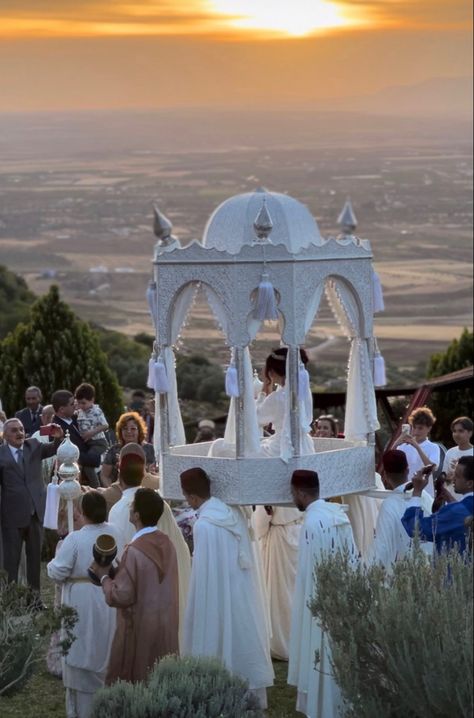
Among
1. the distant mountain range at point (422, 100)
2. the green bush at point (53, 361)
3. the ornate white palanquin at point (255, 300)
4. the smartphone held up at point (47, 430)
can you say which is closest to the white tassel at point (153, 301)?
the ornate white palanquin at point (255, 300)

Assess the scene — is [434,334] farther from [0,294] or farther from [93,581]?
[93,581]

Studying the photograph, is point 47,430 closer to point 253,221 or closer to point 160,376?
point 160,376

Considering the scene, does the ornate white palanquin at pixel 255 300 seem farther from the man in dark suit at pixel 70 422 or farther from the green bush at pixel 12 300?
the green bush at pixel 12 300

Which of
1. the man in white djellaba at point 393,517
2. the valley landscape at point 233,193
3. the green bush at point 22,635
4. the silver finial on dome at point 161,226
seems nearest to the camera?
the green bush at point 22,635

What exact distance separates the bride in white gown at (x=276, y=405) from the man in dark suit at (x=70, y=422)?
9.46ft

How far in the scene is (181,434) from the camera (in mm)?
10711

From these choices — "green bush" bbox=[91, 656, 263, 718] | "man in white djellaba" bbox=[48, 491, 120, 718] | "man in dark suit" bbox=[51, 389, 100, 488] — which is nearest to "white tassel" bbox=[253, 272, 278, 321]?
"man in white djellaba" bbox=[48, 491, 120, 718]

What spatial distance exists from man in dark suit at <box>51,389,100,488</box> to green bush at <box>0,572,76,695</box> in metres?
4.14

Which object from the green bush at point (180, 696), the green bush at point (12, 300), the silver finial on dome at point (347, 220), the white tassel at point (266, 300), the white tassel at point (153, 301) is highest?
the green bush at point (12, 300)

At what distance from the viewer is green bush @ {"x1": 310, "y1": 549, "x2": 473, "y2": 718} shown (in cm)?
700

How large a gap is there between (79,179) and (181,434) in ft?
134

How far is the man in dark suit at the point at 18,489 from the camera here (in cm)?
1173

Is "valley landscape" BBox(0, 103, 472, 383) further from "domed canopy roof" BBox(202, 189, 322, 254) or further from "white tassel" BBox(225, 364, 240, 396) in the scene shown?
"white tassel" BBox(225, 364, 240, 396)

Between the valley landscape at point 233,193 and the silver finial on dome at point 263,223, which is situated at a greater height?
the valley landscape at point 233,193
